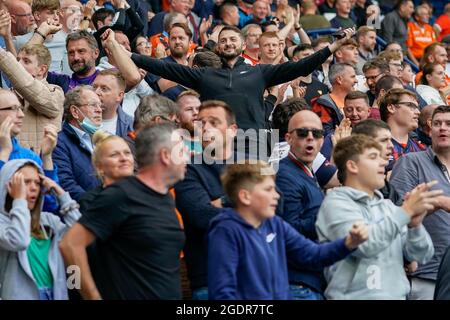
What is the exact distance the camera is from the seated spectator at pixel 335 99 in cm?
1116

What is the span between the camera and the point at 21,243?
21.9 ft

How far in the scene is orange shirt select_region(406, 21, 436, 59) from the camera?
60.0 ft

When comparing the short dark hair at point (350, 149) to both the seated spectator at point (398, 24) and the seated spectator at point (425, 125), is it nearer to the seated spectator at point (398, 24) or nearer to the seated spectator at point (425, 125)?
the seated spectator at point (425, 125)

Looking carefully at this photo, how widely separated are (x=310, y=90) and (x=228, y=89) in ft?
8.92

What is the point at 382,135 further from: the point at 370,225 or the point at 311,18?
the point at 311,18

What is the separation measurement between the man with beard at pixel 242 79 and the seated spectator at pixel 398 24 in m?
8.20

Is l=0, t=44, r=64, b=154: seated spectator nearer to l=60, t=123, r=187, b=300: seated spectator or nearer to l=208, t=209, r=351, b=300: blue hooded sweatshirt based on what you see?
l=60, t=123, r=187, b=300: seated spectator

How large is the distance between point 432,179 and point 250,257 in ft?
8.58

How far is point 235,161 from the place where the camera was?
7426 millimetres

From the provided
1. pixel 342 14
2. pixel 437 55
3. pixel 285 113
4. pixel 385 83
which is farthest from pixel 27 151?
pixel 342 14

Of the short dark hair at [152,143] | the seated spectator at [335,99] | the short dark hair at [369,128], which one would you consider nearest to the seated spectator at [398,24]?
the seated spectator at [335,99]
